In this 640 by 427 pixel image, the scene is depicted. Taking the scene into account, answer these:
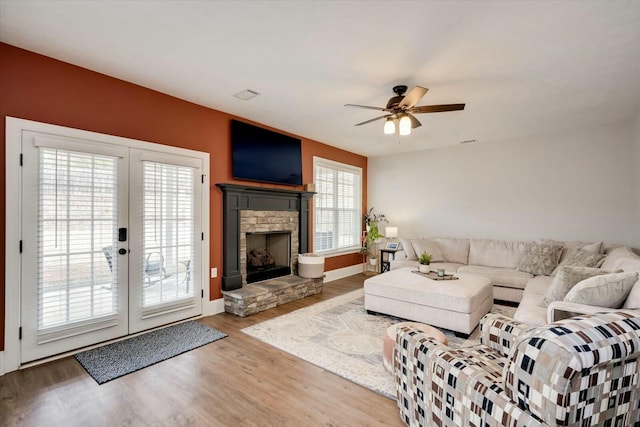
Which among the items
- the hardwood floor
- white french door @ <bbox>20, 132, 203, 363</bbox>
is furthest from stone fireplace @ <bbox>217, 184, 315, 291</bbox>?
the hardwood floor

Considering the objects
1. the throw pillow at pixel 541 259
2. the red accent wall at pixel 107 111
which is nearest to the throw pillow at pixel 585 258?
the throw pillow at pixel 541 259

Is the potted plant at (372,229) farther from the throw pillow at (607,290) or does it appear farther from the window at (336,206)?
the throw pillow at (607,290)

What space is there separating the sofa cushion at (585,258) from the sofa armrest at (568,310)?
5.84ft

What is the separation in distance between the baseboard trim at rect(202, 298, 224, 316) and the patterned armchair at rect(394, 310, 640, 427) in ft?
10.7

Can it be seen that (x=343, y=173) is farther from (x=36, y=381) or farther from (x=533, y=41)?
(x=36, y=381)

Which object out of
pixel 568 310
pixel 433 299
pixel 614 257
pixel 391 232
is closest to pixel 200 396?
pixel 433 299

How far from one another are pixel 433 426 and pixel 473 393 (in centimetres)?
39

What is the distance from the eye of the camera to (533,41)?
2441mm

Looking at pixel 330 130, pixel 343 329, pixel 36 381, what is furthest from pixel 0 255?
pixel 330 130

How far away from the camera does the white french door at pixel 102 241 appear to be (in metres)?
2.71

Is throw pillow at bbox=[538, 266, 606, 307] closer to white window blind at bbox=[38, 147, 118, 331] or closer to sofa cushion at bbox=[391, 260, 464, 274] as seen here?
sofa cushion at bbox=[391, 260, 464, 274]

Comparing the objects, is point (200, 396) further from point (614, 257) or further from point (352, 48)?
point (614, 257)

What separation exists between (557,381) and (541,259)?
4349 mm

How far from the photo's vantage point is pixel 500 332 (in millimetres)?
1894
